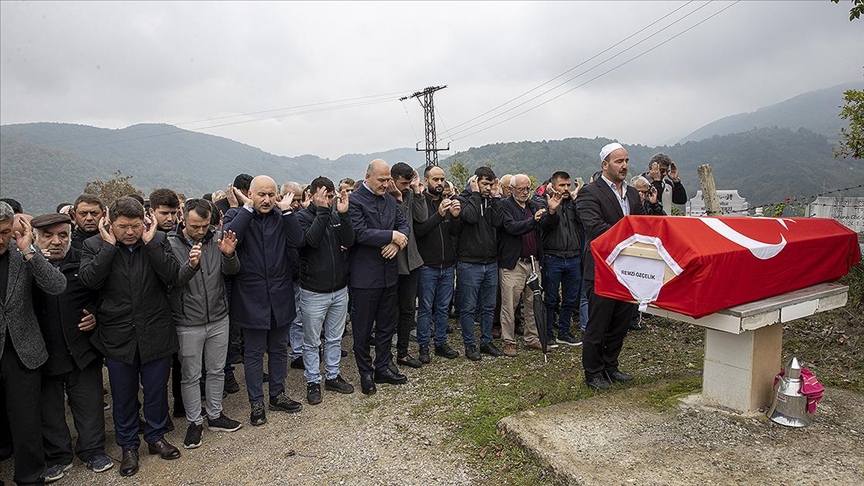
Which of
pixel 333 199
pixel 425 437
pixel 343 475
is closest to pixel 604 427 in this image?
pixel 425 437

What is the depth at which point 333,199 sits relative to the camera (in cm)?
556

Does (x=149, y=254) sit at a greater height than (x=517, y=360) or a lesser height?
greater

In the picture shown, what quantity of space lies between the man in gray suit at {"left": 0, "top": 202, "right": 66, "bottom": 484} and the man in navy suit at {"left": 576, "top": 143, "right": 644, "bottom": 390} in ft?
14.7

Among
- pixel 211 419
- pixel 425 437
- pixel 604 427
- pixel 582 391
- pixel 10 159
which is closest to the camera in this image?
pixel 604 427

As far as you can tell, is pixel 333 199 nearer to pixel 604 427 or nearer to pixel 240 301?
pixel 240 301

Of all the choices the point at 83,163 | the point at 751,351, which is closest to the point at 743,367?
the point at 751,351

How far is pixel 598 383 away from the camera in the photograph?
5020 mm

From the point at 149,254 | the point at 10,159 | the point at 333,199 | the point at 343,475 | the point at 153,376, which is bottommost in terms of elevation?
the point at 343,475

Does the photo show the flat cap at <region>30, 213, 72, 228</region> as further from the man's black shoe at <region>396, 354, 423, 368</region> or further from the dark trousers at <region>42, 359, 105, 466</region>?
the man's black shoe at <region>396, 354, 423, 368</region>

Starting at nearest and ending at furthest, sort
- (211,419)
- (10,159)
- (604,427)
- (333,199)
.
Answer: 1. (604,427)
2. (211,419)
3. (333,199)
4. (10,159)

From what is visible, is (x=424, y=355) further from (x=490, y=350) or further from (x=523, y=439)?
(x=523, y=439)

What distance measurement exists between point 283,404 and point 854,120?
28.2 ft

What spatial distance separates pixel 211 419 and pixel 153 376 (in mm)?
751

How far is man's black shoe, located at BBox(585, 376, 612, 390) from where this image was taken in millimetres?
4992
